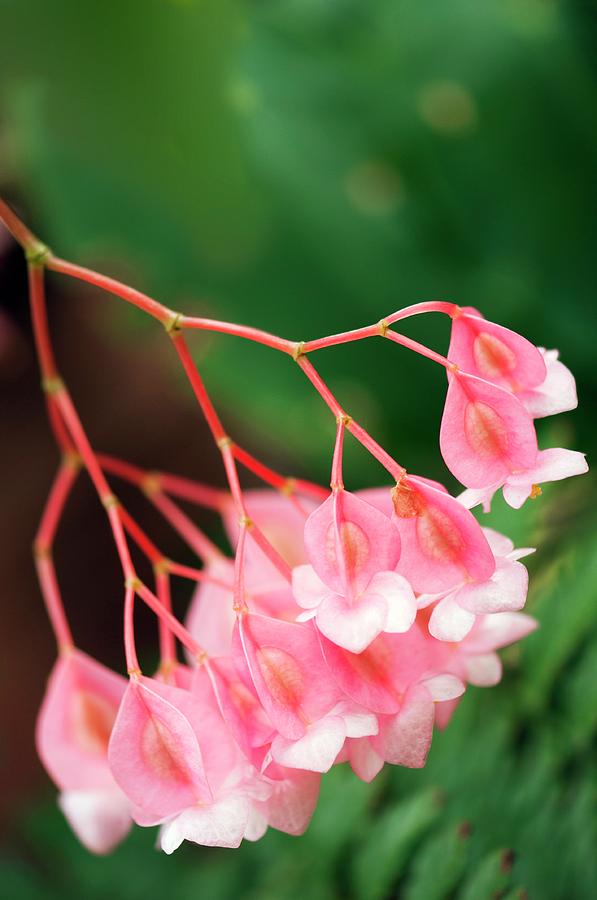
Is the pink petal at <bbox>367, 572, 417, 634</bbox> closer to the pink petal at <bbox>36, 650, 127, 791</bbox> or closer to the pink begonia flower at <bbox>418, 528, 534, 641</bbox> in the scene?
the pink begonia flower at <bbox>418, 528, 534, 641</bbox>

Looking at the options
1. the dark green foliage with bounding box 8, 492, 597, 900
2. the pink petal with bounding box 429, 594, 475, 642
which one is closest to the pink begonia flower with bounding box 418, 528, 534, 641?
the pink petal with bounding box 429, 594, 475, 642

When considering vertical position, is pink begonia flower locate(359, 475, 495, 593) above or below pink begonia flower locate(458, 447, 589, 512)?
below

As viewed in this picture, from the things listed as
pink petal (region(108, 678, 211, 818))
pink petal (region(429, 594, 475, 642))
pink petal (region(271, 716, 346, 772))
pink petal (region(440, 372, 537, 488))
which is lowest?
pink petal (region(108, 678, 211, 818))

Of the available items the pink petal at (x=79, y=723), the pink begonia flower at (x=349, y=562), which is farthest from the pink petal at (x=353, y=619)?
the pink petal at (x=79, y=723)

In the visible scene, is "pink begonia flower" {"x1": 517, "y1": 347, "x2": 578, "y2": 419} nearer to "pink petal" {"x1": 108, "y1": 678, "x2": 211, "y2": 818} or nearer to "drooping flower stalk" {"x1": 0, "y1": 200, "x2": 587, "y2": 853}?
"drooping flower stalk" {"x1": 0, "y1": 200, "x2": 587, "y2": 853}

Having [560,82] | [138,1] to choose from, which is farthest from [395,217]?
[138,1]

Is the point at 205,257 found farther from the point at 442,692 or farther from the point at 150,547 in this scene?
the point at 442,692

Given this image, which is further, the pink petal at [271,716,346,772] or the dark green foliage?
the dark green foliage

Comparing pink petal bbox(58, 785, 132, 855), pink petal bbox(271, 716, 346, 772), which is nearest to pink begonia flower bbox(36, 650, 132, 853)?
pink petal bbox(58, 785, 132, 855)
